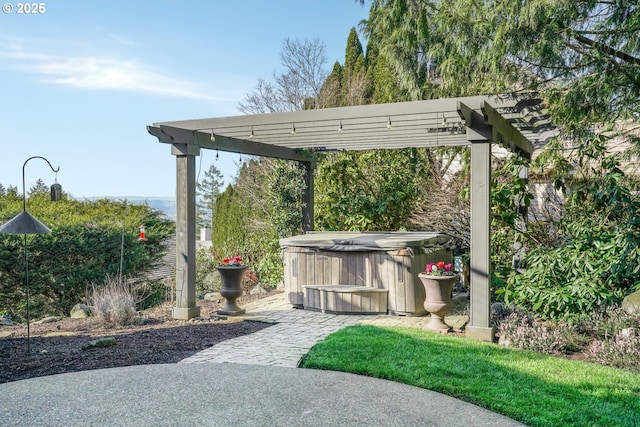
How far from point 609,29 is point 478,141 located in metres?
2.22

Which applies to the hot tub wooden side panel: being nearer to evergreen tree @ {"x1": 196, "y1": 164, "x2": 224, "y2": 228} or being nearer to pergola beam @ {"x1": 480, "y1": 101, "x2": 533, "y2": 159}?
pergola beam @ {"x1": 480, "y1": 101, "x2": 533, "y2": 159}

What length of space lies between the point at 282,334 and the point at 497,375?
8.12 ft

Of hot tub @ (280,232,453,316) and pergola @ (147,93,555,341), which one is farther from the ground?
pergola @ (147,93,555,341)

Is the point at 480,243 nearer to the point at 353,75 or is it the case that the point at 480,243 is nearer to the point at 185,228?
the point at 185,228

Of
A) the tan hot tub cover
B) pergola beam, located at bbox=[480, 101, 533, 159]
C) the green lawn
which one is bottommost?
the green lawn

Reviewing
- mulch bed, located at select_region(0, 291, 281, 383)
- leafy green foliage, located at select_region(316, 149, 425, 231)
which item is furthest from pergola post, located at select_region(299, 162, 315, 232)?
mulch bed, located at select_region(0, 291, 281, 383)

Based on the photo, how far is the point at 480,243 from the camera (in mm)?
5469

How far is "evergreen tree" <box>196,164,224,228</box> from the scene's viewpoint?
2892 centimetres

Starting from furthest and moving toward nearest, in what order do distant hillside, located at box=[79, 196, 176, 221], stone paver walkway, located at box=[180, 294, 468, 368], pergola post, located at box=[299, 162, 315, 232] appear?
1. distant hillside, located at box=[79, 196, 176, 221]
2. pergola post, located at box=[299, 162, 315, 232]
3. stone paver walkway, located at box=[180, 294, 468, 368]

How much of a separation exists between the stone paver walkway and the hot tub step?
110 millimetres

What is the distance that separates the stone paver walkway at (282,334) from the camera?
185 inches

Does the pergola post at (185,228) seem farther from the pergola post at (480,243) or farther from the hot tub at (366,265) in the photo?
the pergola post at (480,243)

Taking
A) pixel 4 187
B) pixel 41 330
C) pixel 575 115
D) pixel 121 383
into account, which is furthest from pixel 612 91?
pixel 4 187

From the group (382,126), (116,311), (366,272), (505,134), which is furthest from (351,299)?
(116,311)
